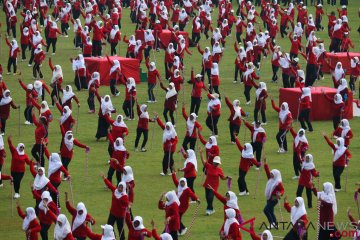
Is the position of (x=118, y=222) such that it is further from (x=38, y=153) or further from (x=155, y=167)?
(x=155, y=167)

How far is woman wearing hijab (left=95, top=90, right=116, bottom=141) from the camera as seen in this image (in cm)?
3716

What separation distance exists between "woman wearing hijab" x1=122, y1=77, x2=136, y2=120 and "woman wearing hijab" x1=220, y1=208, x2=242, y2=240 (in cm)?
1481

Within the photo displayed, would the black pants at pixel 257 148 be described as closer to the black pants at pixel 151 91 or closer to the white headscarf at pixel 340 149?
the white headscarf at pixel 340 149

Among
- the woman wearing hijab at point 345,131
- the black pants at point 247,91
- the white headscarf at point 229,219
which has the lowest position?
the black pants at point 247,91

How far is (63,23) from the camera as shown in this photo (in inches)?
2283

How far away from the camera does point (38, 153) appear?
3444 centimetres

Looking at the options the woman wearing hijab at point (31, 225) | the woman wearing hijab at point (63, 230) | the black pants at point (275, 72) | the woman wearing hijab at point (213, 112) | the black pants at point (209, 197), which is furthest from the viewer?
the black pants at point (275, 72)

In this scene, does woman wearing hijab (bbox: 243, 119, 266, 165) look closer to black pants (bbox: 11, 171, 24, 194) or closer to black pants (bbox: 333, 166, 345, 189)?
black pants (bbox: 333, 166, 345, 189)

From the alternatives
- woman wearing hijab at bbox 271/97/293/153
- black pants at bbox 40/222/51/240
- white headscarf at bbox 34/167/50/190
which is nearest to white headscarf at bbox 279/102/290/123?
woman wearing hijab at bbox 271/97/293/153

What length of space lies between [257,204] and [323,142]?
7.88 m

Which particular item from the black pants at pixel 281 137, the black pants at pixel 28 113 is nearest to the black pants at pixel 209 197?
the black pants at pixel 281 137

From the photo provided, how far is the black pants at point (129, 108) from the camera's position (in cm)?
4075

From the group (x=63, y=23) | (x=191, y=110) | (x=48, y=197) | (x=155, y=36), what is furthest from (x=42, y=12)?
(x=48, y=197)

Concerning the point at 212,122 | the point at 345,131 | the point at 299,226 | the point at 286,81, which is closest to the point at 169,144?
the point at 345,131
